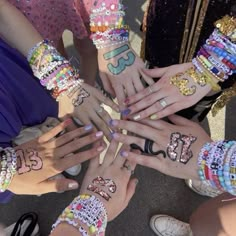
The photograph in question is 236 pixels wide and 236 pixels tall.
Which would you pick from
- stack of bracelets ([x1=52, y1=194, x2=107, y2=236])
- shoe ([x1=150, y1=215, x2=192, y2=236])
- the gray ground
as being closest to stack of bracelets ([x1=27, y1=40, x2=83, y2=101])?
stack of bracelets ([x1=52, y1=194, x2=107, y2=236])

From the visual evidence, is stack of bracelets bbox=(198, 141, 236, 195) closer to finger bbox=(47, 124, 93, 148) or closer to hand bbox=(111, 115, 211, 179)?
hand bbox=(111, 115, 211, 179)

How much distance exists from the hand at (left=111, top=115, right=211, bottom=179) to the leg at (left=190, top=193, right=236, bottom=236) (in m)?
0.28

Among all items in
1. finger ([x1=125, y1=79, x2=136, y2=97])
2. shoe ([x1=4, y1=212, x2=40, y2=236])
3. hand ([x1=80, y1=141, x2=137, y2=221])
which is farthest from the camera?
shoe ([x1=4, y1=212, x2=40, y2=236])

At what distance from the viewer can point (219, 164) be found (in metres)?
0.90

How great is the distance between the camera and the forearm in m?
1.06

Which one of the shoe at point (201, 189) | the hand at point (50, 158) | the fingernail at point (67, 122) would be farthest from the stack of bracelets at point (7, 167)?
the shoe at point (201, 189)

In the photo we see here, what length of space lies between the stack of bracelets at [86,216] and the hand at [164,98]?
0.27m

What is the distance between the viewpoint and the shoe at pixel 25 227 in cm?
142

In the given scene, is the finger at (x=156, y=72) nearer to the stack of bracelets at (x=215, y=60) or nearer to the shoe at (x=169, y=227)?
the stack of bracelets at (x=215, y=60)

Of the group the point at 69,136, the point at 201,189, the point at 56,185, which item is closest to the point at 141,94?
the point at 69,136

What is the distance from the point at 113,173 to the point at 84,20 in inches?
22.0

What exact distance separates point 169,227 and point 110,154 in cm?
57

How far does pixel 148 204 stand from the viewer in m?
1.53

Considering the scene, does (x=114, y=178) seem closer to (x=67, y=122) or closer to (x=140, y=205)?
(x=67, y=122)
